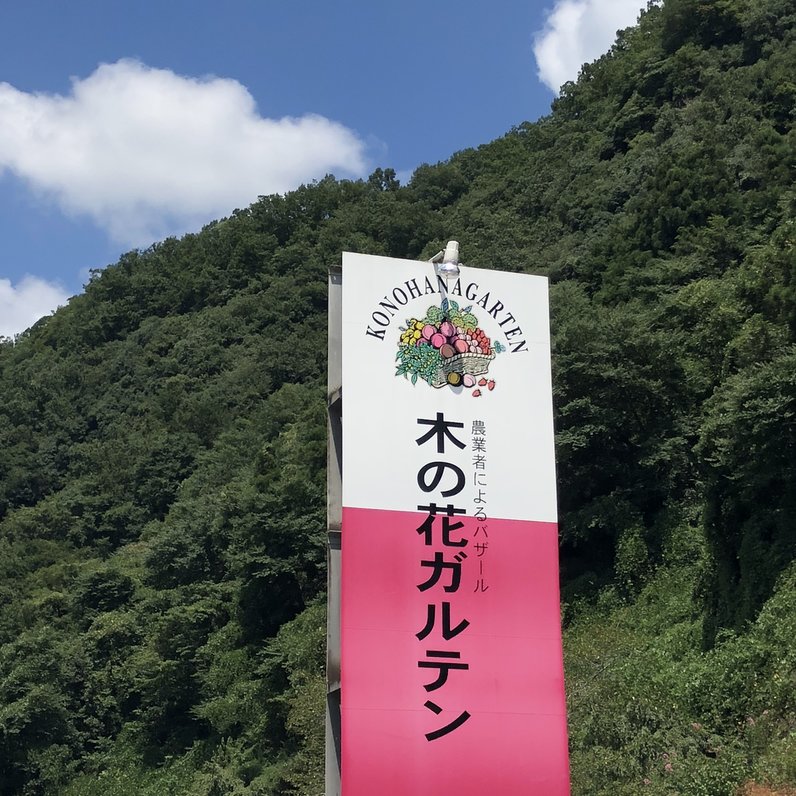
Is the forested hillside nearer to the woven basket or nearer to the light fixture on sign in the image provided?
the woven basket

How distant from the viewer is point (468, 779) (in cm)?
692

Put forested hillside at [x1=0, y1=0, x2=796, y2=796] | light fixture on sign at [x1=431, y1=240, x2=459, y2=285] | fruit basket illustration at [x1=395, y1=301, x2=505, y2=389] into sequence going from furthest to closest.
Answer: forested hillside at [x1=0, y1=0, x2=796, y2=796]
light fixture on sign at [x1=431, y1=240, x2=459, y2=285]
fruit basket illustration at [x1=395, y1=301, x2=505, y2=389]

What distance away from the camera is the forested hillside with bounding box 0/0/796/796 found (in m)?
16.4

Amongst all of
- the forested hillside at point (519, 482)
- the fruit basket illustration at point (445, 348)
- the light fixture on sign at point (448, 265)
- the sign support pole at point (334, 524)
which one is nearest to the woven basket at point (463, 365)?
the fruit basket illustration at point (445, 348)

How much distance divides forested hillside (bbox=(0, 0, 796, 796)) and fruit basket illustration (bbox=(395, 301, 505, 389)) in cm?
698

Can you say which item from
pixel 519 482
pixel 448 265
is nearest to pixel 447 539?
pixel 519 482

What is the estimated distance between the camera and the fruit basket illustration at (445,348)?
756 cm

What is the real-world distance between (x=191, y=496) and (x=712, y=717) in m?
29.6

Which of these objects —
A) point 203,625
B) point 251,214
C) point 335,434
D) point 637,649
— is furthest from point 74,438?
point 335,434

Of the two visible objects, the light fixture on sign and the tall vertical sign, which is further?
the light fixture on sign

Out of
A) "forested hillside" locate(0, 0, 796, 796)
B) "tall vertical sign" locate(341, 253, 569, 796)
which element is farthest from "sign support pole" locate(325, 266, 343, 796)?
"forested hillside" locate(0, 0, 796, 796)

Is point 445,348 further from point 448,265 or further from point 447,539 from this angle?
point 447,539

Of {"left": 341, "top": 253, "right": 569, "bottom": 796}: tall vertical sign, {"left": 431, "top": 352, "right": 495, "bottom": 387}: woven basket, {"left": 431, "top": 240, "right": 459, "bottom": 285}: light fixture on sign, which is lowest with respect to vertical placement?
{"left": 341, "top": 253, "right": 569, "bottom": 796}: tall vertical sign

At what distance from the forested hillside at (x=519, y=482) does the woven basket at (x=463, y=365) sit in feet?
22.8
